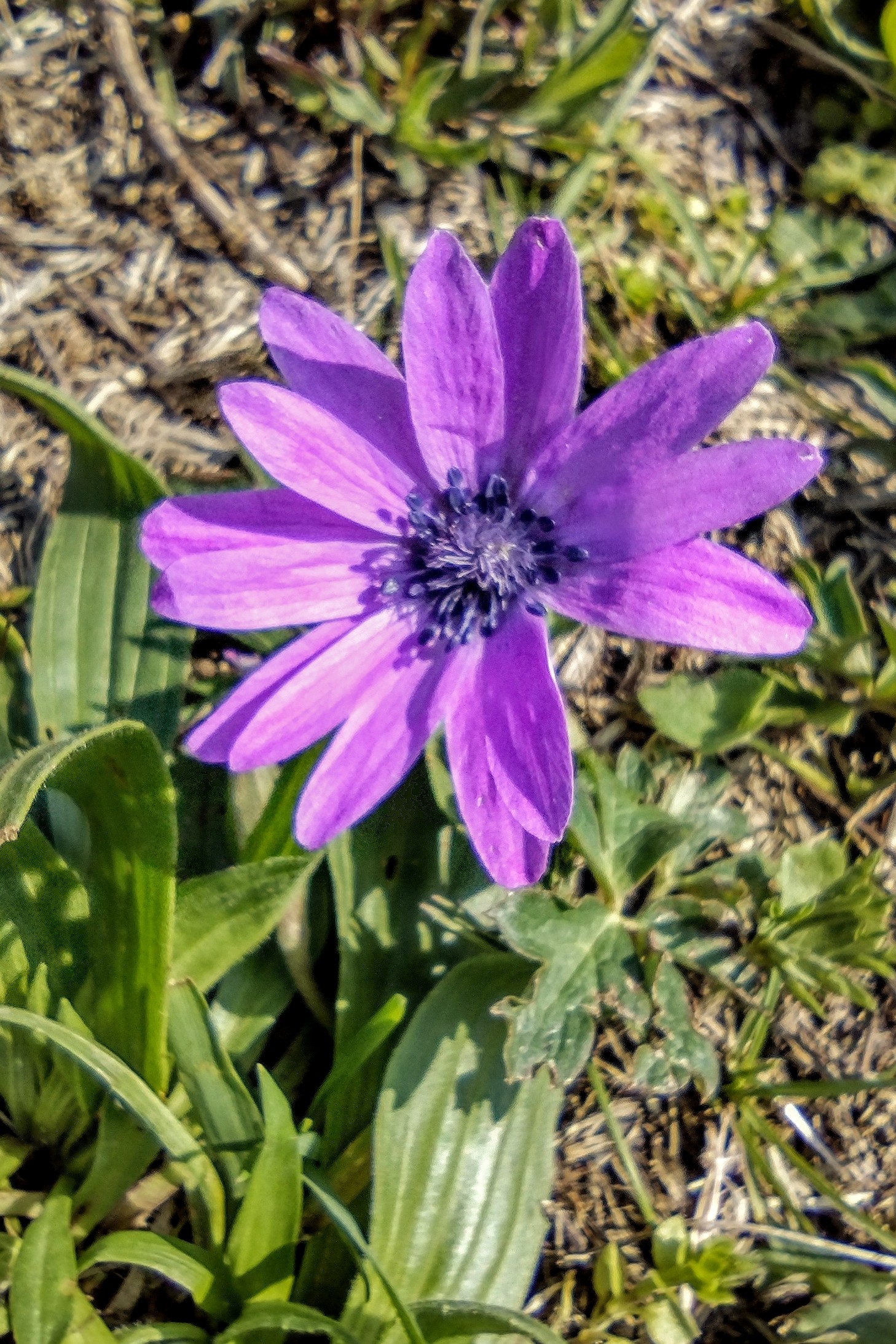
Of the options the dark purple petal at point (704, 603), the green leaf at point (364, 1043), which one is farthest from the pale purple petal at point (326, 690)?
the green leaf at point (364, 1043)

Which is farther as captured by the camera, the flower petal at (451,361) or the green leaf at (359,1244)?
the green leaf at (359,1244)

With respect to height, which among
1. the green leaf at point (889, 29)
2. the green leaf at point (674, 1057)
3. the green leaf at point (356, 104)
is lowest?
the green leaf at point (674, 1057)

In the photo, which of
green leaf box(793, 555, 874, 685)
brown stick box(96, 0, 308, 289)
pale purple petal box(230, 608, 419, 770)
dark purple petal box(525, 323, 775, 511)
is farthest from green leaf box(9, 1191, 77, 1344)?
brown stick box(96, 0, 308, 289)

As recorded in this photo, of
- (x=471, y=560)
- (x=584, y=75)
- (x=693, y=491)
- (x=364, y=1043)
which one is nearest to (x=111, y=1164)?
(x=364, y=1043)

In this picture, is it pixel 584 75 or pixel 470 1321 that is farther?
pixel 584 75

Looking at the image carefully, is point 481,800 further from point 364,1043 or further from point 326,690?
point 364,1043

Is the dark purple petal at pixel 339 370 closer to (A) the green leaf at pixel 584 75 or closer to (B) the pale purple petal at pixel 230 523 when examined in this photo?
(B) the pale purple petal at pixel 230 523

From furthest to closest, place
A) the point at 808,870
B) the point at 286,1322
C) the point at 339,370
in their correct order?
the point at 808,870
the point at 286,1322
the point at 339,370

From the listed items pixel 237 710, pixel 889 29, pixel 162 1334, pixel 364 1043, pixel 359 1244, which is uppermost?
pixel 889 29
